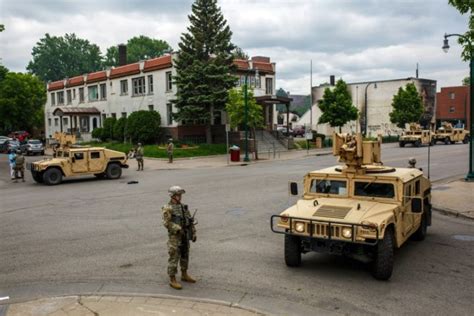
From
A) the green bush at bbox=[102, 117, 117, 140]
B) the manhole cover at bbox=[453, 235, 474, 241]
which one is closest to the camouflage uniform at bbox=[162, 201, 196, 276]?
the manhole cover at bbox=[453, 235, 474, 241]

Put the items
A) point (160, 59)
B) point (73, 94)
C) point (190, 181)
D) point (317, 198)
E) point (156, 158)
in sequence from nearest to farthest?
point (317, 198)
point (190, 181)
point (156, 158)
point (160, 59)
point (73, 94)

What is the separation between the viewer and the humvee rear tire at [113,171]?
23812 millimetres

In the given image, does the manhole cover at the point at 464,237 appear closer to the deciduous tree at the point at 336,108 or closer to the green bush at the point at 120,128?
the green bush at the point at 120,128

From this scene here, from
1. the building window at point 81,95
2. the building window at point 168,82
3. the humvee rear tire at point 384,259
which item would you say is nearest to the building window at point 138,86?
the building window at point 168,82

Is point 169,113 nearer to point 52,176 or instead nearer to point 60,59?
point 52,176

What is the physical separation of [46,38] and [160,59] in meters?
83.5

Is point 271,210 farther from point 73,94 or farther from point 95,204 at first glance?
point 73,94

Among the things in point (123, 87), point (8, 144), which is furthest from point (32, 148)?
point (123, 87)

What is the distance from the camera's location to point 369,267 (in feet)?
28.2

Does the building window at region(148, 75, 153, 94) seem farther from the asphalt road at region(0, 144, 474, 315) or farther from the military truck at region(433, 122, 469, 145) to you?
the asphalt road at region(0, 144, 474, 315)

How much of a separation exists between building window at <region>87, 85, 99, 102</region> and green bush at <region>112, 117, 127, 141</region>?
9381mm

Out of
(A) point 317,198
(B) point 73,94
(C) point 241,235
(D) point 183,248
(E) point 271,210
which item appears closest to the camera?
(D) point 183,248

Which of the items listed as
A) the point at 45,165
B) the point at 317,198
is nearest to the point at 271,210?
the point at 317,198

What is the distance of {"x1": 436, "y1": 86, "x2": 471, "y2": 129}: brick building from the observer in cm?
7175
